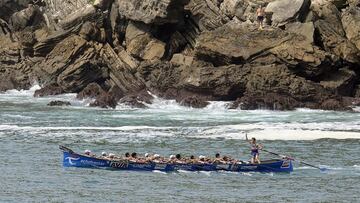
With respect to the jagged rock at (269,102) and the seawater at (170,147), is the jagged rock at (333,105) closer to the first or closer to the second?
the seawater at (170,147)

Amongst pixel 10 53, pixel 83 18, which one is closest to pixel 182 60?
pixel 83 18

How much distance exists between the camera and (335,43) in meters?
70.8

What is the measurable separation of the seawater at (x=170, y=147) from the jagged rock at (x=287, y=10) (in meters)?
8.55

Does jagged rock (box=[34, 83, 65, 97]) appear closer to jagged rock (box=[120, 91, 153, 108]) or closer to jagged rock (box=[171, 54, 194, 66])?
jagged rock (box=[120, 91, 153, 108])

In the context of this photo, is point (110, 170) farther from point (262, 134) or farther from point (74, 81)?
point (74, 81)

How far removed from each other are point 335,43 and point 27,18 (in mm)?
33226

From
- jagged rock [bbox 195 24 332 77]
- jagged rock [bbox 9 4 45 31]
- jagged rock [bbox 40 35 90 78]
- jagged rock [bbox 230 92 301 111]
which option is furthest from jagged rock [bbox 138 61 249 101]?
jagged rock [bbox 9 4 45 31]

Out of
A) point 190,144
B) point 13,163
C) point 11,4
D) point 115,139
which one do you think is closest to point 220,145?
point 190,144

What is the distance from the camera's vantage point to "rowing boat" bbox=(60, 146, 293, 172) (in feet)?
145

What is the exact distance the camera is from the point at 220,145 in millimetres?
52406

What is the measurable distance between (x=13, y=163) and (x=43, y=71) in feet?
117

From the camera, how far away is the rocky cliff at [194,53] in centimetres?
6875

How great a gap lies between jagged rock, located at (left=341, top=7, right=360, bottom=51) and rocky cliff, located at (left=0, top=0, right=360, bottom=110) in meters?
0.09

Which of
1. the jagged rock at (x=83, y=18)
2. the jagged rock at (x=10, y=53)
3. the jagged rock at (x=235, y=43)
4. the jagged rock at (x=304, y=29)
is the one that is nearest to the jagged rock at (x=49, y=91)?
the jagged rock at (x=83, y=18)
